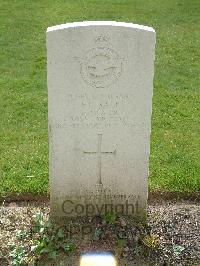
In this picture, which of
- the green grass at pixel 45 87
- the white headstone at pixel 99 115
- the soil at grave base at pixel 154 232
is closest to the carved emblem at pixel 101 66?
the white headstone at pixel 99 115

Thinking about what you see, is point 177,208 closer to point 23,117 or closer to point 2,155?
point 2,155

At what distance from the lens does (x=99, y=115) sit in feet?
15.5

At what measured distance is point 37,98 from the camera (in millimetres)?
7973

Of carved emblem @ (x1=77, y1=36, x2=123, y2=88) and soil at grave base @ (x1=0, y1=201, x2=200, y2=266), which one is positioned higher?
carved emblem @ (x1=77, y1=36, x2=123, y2=88)

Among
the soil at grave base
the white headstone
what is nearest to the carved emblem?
the white headstone

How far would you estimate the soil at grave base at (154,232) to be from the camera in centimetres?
472

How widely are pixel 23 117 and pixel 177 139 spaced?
2133 millimetres

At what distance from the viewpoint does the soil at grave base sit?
4719 millimetres

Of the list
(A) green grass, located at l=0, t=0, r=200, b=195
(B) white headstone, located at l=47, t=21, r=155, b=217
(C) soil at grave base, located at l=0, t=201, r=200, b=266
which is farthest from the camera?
(A) green grass, located at l=0, t=0, r=200, b=195

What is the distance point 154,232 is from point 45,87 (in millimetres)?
3920

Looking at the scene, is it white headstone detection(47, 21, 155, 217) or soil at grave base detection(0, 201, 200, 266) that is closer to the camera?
white headstone detection(47, 21, 155, 217)

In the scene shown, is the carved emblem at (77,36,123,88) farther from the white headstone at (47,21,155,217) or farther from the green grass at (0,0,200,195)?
the green grass at (0,0,200,195)

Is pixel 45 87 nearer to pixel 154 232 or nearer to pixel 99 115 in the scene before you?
pixel 99 115

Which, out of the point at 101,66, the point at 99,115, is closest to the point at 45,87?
the point at 99,115
